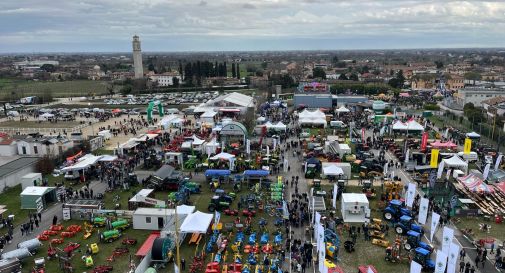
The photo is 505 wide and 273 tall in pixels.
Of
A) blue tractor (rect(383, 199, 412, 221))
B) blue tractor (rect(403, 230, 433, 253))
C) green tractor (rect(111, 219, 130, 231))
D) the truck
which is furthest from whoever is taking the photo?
the truck

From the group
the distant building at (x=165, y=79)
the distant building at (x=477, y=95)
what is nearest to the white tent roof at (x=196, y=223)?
the distant building at (x=477, y=95)

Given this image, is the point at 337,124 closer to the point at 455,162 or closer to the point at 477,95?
the point at 455,162

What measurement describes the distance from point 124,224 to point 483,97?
5674cm

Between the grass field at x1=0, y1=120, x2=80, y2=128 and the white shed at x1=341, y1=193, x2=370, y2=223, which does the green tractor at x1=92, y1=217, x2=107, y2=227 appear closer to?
the white shed at x1=341, y1=193, x2=370, y2=223

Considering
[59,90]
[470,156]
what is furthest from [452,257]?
[59,90]

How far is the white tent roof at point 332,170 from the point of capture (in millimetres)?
24984

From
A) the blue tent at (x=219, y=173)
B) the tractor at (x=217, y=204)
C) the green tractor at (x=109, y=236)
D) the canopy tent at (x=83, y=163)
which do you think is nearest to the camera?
the green tractor at (x=109, y=236)

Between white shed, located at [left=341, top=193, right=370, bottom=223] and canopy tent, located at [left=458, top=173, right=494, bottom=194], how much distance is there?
7.34m

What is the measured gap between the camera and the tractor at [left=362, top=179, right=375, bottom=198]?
895 inches

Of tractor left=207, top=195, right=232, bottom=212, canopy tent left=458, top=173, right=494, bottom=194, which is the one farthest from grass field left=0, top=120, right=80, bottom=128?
canopy tent left=458, top=173, right=494, bottom=194

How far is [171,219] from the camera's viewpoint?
18.6 meters

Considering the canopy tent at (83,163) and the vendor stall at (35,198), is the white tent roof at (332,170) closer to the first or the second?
the canopy tent at (83,163)

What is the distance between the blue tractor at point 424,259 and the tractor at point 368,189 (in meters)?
6.92

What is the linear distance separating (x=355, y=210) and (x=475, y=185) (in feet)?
26.9
